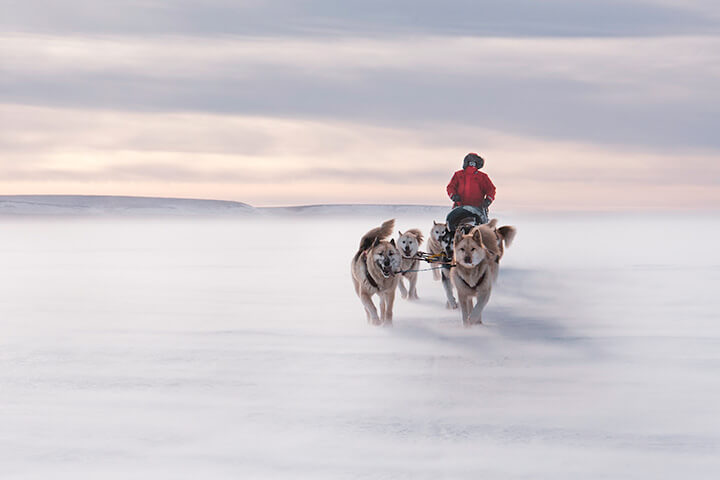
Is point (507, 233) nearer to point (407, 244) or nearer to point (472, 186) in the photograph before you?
point (472, 186)

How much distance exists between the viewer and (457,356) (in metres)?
5.71

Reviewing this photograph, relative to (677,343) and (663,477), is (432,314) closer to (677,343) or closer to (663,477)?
(677,343)

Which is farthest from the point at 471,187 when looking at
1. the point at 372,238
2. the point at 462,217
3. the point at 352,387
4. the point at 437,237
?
the point at 352,387

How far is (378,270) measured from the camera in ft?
22.1

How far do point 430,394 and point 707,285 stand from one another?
7.06m

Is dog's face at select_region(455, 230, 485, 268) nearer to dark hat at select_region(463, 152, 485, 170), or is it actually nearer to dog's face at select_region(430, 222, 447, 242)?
dog's face at select_region(430, 222, 447, 242)

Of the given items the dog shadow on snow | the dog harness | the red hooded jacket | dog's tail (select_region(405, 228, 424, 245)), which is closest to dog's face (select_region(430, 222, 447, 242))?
dog's tail (select_region(405, 228, 424, 245))

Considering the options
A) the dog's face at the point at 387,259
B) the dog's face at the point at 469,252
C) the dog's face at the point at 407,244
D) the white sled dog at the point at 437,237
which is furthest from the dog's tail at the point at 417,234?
the dog's face at the point at 469,252

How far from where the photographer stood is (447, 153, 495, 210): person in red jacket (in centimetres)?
887

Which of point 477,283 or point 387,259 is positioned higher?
A: point 387,259

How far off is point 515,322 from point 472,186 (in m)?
1.92

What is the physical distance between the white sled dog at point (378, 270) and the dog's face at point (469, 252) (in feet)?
1.60

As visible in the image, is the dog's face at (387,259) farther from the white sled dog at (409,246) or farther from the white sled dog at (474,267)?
the white sled dog at (409,246)

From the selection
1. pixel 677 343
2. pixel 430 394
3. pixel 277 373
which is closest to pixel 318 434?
pixel 430 394
